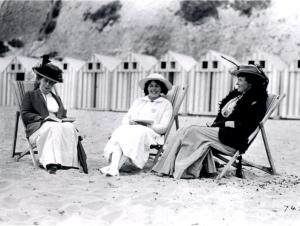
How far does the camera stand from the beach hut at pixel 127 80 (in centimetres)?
1659

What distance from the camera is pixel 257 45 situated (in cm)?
2089

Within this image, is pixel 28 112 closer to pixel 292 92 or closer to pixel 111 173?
pixel 111 173

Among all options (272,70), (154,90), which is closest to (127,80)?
(272,70)

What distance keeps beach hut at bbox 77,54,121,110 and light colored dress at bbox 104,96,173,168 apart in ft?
35.3

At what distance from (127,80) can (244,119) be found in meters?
11.5

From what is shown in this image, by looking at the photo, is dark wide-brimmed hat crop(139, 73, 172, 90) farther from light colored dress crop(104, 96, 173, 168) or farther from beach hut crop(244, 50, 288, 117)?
beach hut crop(244, 50, 288, 117)

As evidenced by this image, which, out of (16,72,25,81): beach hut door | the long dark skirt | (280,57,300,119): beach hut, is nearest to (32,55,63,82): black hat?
the long dark skirt

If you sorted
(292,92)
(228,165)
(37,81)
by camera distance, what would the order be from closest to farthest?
(228,165) → (37,81) → (292,92)

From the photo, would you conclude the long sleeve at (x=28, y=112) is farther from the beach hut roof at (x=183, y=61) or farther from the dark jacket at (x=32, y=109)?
the beach hut roof at (x=183, y=61)

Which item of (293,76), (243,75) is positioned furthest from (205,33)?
(243,75)

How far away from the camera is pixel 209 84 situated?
15367mm

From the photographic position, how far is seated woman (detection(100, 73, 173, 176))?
5660mm

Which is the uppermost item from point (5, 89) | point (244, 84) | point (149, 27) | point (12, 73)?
point (149, 27)

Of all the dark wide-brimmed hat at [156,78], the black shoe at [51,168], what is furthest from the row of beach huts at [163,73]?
the black shoe at [51,168]
